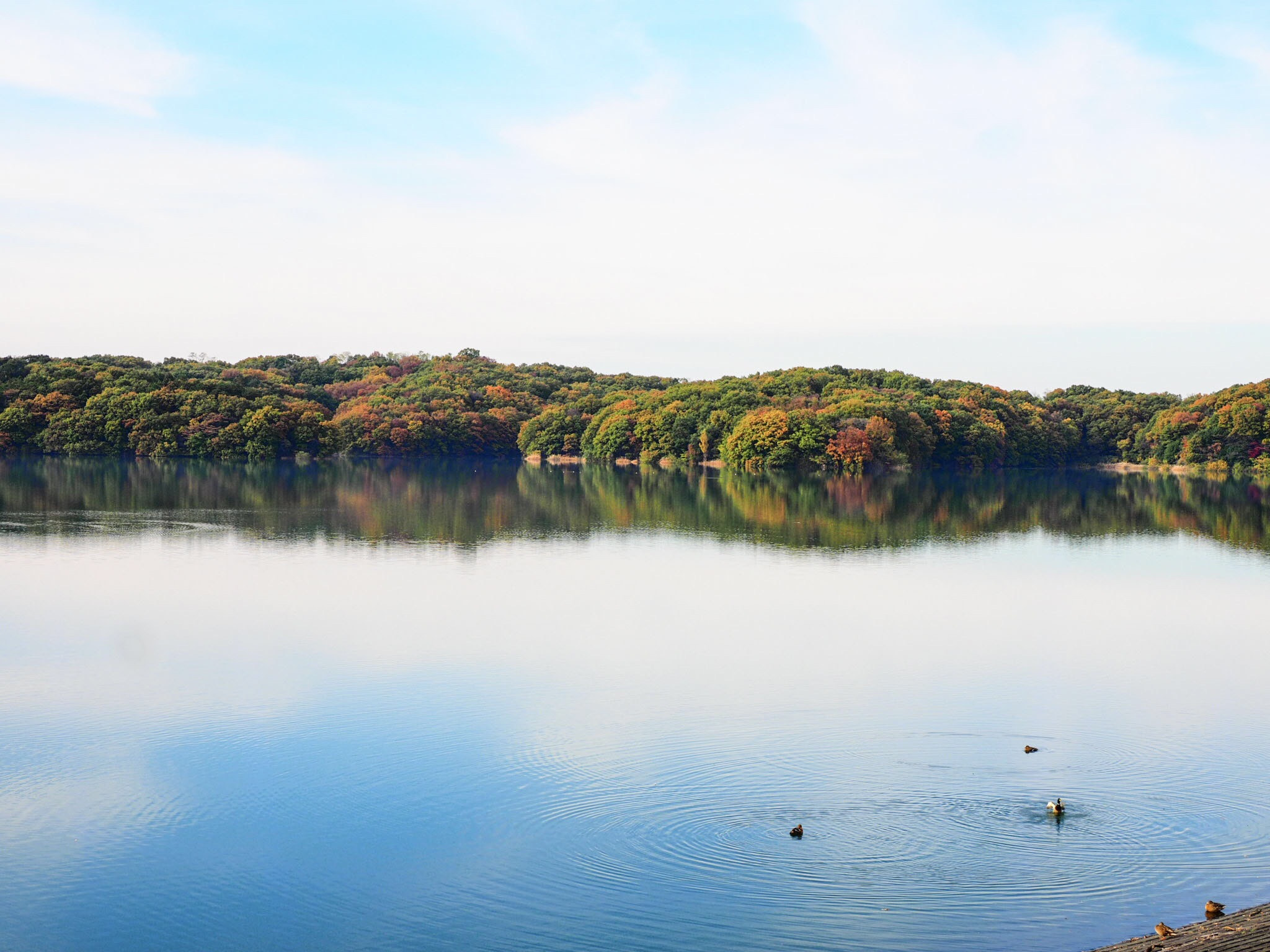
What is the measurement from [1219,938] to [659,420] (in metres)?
102

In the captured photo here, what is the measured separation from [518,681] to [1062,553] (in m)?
24.5

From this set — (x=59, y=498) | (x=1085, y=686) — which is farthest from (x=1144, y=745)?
(x=59, y=498)

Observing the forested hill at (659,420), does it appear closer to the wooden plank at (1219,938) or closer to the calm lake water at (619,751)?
the calm lake water at (619,751)

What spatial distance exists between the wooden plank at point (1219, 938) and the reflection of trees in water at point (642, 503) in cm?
2957

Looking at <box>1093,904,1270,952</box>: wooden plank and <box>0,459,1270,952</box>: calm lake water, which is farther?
<box>0,459,1270,952</box>: calm lake water

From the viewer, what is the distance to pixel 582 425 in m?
124

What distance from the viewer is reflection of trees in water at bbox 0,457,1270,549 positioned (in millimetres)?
44000

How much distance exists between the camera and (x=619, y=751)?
48.1ft

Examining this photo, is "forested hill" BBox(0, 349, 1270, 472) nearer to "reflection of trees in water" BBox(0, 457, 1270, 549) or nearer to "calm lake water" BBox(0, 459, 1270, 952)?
"reflection of trees in water" BBox(0, 457, 1270, 549)

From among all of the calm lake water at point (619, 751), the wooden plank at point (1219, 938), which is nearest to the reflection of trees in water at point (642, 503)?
the calm lake water at point (619, 751)

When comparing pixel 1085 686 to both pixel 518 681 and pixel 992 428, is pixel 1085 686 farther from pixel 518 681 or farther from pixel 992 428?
pixel 992 428

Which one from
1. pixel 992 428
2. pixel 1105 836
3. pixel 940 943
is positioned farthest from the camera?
pixel 992 428

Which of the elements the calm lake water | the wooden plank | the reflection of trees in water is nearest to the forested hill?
the reflection of trees in water

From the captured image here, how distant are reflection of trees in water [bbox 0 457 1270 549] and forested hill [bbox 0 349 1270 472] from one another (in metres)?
10.4
